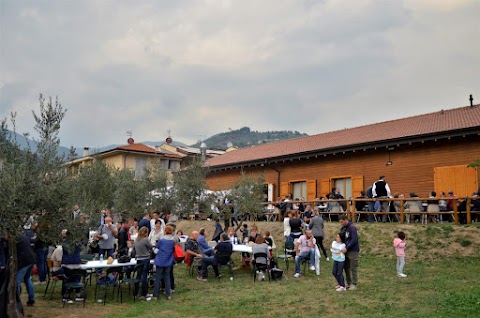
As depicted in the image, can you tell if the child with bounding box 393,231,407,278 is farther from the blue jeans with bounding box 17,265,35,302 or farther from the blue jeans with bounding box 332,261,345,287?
the blue jeans with bounding box 17,265,35,302

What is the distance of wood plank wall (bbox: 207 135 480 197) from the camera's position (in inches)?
720

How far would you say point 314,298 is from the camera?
9.65 m

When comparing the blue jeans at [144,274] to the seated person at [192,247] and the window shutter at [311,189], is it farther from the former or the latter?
the window shutter at [311,189]

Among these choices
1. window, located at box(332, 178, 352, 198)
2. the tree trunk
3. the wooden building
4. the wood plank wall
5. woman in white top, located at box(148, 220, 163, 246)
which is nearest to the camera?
the tree trunk

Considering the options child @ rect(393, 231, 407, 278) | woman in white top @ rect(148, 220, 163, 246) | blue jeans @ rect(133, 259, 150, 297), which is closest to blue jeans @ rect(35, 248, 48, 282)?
blue jeans @ rect(133, 259, 150, 297)

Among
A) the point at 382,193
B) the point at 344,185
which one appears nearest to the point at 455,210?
the point at 382,193

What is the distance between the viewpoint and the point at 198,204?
24.2 metres

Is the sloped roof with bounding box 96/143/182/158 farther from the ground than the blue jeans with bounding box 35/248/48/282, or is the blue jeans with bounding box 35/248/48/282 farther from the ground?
the sloped roof with bounding box 96/143/182/158

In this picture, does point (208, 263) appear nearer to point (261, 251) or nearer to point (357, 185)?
point (261, 251)

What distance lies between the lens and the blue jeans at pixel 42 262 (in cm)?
1064

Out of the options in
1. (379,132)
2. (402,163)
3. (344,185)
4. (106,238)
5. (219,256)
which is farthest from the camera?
(379,132)

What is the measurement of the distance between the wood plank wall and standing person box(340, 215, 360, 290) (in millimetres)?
10020

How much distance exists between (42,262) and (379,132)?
17.2m

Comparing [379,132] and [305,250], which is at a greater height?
[379,132]
